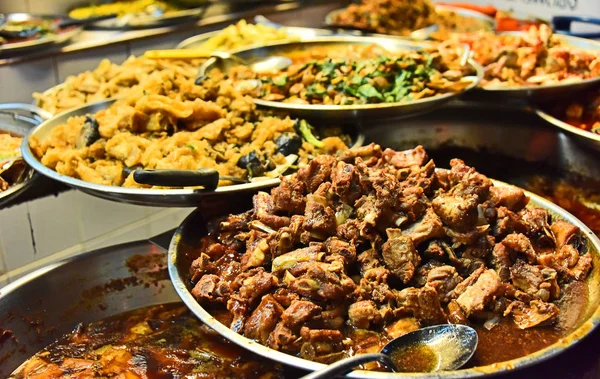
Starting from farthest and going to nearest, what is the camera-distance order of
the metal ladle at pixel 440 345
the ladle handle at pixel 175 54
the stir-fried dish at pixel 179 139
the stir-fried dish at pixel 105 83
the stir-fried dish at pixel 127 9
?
the stir-fried dish at pixel 127 9 < the ladle handle at pixel 175 54 < the stir-fried dish at pixel 105 83 < the stir-fried dish at pixel 179 139 < the metal ladle at pixel 440 345

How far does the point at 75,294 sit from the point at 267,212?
32.1 inches

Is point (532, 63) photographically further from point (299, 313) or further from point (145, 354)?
point (145, 354)

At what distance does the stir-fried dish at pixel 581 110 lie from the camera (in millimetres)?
2801

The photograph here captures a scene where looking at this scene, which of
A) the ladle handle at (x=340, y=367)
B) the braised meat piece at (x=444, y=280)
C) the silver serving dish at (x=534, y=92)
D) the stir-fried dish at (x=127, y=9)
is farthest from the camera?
the stir-fried dish at (x=127, y=9)

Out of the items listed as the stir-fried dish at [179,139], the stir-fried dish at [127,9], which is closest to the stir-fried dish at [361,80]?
the stir-fried dish at [179,139]

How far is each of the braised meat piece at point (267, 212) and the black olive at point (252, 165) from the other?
12.1 inches

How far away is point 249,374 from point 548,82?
7.48 feet

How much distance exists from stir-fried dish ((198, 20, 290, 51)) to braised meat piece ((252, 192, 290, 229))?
233 centimetres

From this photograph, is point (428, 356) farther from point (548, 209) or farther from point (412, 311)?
point (548, 209)

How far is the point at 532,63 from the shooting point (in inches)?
125

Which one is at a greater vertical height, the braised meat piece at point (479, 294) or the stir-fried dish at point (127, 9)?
the stir-fried dish at point (127, 9)

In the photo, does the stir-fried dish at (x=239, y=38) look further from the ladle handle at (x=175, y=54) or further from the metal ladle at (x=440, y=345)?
the metal ladle at (x=440, y=345)

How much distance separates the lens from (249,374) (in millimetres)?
1686

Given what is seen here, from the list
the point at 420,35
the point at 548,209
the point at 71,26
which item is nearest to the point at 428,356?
the point at 548,209
